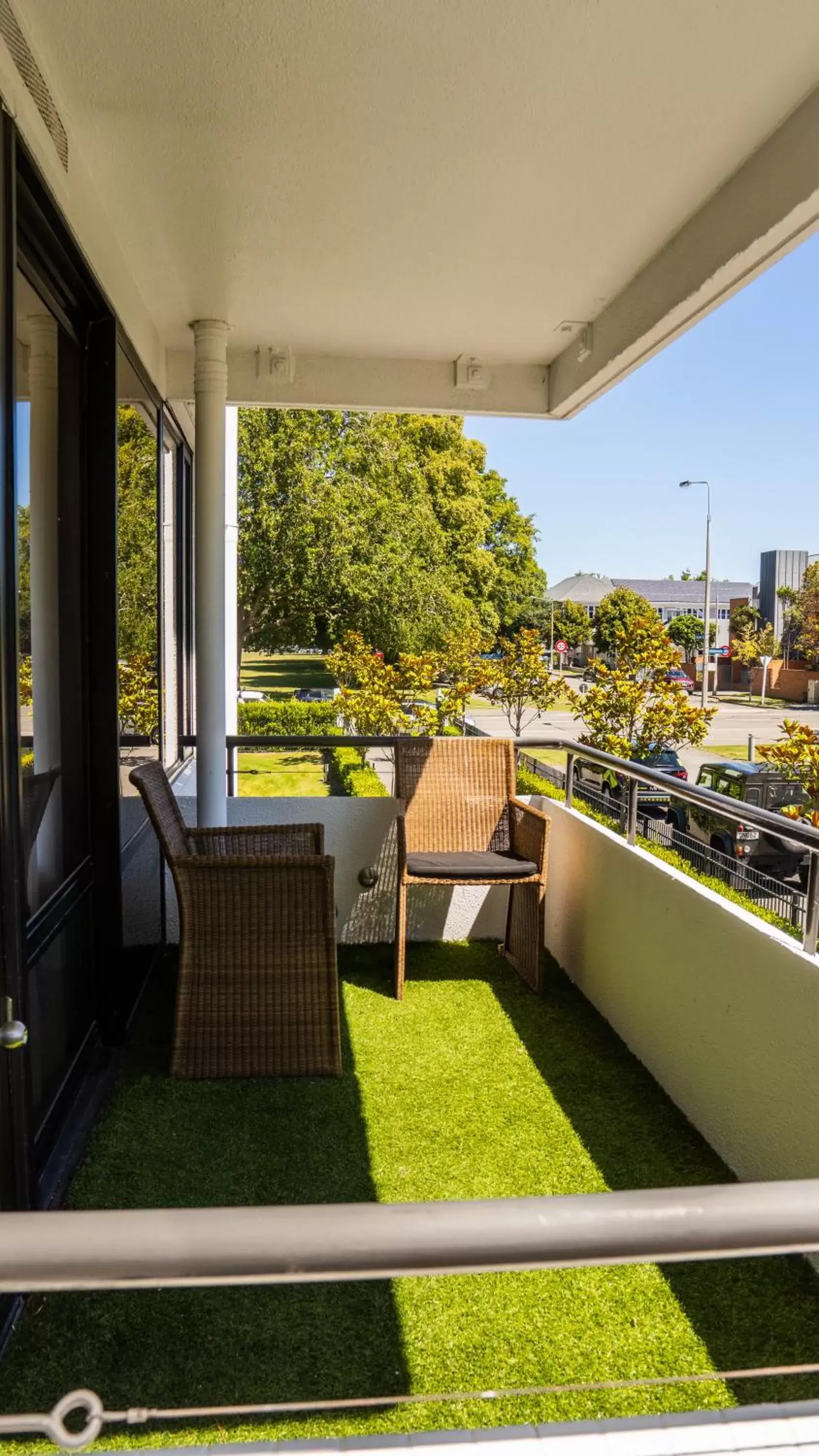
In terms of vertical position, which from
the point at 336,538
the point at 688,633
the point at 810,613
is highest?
the point at 336,538

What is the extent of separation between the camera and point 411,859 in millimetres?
3859

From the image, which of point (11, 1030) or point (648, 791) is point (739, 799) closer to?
point (648, 791)

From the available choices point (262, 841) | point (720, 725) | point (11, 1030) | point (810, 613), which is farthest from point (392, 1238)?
point (810, 613)

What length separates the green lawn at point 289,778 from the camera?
4703 millimetres

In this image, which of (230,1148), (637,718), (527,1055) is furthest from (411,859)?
(637,718)

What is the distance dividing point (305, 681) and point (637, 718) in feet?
52.9

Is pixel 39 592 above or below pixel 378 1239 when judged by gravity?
above

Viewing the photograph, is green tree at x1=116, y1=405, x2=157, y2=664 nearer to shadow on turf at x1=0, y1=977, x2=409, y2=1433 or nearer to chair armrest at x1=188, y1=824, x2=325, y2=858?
chair armrest at x1=188, y1=824, x2=325, y2=858

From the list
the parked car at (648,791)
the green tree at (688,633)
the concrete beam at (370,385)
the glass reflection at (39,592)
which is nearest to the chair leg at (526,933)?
the glass reflection at (39,592)

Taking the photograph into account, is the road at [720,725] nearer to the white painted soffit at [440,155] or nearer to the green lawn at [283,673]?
the green lawn at [283,673]

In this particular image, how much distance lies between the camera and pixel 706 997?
273 cm

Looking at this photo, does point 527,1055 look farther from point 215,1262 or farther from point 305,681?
point 305,681

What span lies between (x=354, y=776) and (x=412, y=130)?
186 inches

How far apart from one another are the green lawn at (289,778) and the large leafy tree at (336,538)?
45.1 feet
